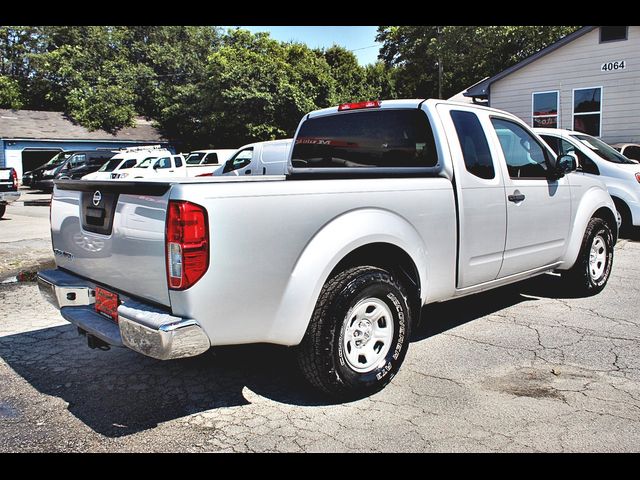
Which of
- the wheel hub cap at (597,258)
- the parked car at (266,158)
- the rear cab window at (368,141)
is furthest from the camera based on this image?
the parked car at (266,158)

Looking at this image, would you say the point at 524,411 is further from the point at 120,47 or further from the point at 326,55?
the point at 120,47

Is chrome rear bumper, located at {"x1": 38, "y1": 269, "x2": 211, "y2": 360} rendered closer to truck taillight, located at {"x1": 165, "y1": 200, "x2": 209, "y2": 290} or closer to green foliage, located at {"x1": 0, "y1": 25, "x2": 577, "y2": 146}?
truck taillight, located at {"x1": 165, "y1": 200, "x2": 209, "y2": 290}

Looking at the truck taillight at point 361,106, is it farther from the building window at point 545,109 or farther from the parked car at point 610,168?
the building window at point 545,109

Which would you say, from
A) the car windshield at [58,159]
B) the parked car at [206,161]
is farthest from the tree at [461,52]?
the car windshield at [58,159]

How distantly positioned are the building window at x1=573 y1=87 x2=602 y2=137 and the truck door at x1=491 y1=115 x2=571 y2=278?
1342 cm

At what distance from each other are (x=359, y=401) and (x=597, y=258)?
151 inches

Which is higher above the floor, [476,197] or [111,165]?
[111,165]

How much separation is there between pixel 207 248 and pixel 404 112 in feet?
7.38

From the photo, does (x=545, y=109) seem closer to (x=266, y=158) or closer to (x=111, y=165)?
(x=266, y=158)

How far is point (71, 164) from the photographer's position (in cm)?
2512

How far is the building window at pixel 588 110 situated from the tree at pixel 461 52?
34.8 feet

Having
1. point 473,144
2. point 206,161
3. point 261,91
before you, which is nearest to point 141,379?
point 473,144

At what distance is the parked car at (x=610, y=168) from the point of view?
31.0ft

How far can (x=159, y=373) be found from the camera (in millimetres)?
4191
